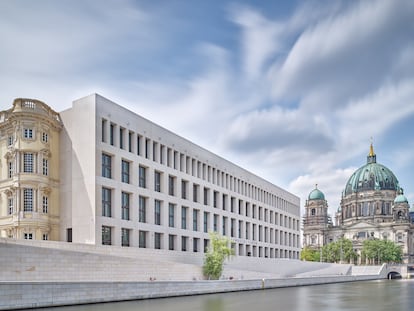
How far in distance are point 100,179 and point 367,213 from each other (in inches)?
6161

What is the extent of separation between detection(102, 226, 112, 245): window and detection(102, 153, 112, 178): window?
536 cm

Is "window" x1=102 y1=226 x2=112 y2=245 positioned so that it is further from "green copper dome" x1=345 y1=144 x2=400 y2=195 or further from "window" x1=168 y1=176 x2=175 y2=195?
"green copper dome" x1=345 y1=144 x2=400 y2=195

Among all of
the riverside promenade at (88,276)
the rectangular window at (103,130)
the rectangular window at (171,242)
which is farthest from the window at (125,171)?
the rectangular window at (171,242)

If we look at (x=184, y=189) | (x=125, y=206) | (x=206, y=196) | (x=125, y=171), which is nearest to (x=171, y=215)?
(x=184, y=189)

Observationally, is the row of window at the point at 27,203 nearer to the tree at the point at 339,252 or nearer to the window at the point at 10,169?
the window at the point at 10,169

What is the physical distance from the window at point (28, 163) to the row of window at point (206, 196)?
6.96 meters

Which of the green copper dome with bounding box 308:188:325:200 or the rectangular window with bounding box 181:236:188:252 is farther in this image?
the green copper dome with bounding box 308:188:325:200

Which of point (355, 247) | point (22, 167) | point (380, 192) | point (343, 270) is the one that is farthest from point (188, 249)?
point (380, 192)

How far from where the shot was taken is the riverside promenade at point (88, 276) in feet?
103

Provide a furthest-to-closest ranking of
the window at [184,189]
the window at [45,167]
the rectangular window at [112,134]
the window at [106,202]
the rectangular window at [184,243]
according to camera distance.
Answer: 1. the window at [184,189]
2. the rectangular window at [184,243]
3. the rectangular window at [112,134]
4. the window at [106,202]
5. the window at [45,167]

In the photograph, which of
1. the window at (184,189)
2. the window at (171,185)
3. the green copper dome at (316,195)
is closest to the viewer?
the window at (171,185)

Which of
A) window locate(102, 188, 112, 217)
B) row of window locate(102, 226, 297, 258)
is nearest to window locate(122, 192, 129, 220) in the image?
row of window locate(102, 226, 297, 258)

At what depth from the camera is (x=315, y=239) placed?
7574 inches

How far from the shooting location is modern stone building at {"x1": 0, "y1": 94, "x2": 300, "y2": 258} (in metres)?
45.1
